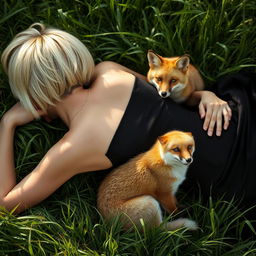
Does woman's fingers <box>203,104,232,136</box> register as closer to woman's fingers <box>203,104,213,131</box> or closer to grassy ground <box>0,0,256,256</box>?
woman's fingers <box>203,104,213,131</box>

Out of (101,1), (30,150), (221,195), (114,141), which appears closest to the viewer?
(114,141)

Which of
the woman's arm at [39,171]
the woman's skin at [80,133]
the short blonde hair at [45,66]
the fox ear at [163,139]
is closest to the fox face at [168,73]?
the woman's skin at [80,133]

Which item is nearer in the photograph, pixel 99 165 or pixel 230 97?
pixel 99 165

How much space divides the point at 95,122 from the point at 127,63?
1013mm

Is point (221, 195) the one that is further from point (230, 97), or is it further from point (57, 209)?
→ point (57, 209)

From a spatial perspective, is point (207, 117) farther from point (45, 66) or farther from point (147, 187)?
point (45, 66)

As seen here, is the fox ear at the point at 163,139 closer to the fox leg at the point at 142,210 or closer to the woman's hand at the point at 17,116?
the fox leg at the point at 142,210

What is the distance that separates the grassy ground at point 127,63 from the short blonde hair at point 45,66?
419mm

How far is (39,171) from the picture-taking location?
2.80 meters

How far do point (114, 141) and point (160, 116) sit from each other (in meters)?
0.38

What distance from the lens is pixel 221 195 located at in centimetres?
300

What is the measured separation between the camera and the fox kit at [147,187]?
2.79 meters

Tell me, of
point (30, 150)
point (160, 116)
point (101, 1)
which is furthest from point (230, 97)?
point (30, 150)

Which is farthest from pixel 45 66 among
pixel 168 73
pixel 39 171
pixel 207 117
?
pixel 207 117
